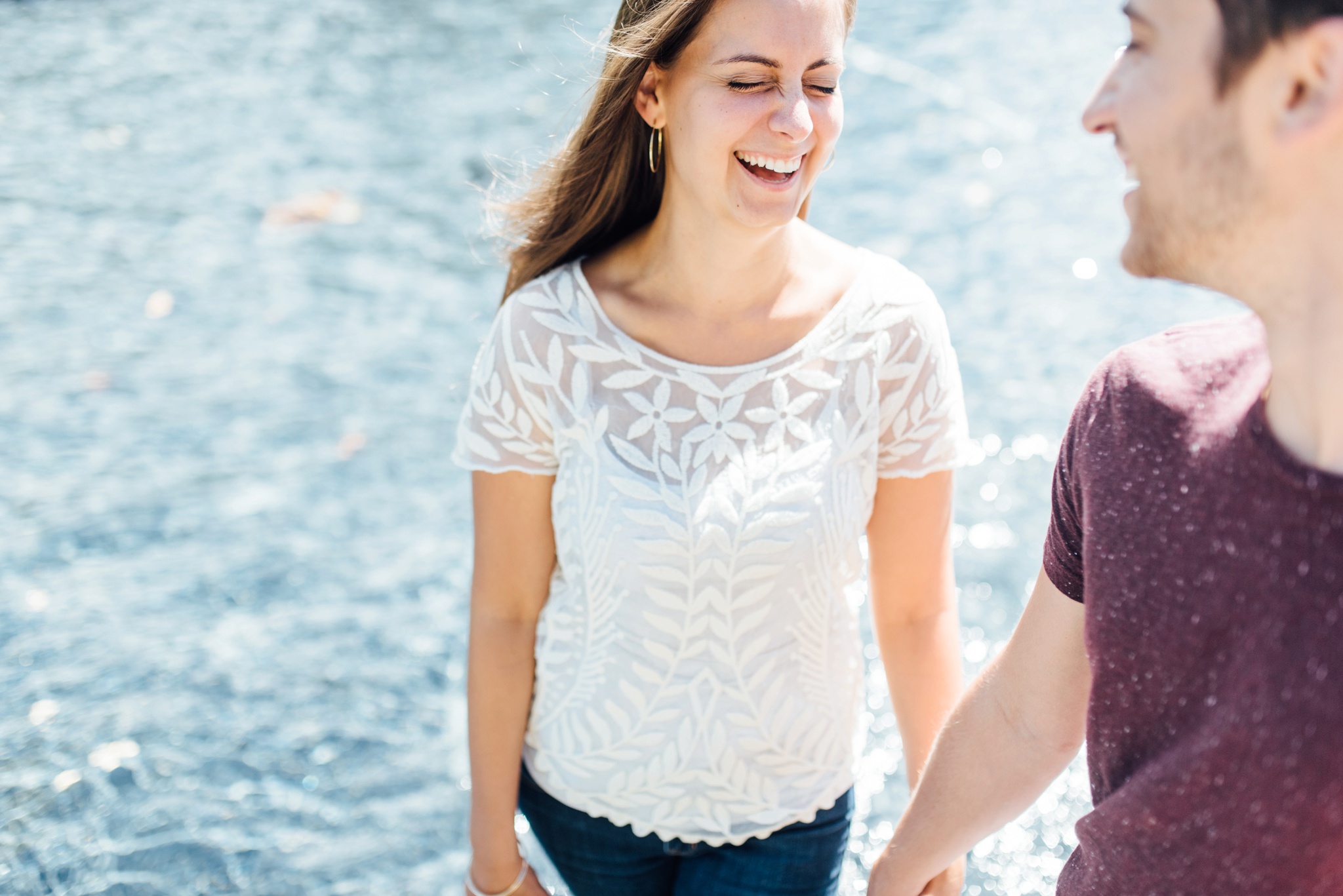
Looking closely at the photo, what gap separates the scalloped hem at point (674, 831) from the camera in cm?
206

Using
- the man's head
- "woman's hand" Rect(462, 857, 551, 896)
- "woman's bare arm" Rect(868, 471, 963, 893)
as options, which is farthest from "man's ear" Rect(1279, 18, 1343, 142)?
"woman's hand" Rect(462, 857, 551, 896)

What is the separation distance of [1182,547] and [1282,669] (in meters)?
0.16

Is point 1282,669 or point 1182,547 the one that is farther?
point 1182,547

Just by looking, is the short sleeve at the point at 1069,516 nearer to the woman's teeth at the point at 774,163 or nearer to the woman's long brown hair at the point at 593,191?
the woman's teeth at the point at 774,163

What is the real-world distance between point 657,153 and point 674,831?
3.81 ft

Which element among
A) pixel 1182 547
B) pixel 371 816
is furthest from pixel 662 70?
pixel 371 816

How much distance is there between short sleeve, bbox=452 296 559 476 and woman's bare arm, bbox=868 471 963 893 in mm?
570

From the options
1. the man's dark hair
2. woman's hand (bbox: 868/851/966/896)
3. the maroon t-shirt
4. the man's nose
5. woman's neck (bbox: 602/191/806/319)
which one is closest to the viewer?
the man's dark hair

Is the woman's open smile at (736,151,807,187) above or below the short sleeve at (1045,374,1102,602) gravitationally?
above

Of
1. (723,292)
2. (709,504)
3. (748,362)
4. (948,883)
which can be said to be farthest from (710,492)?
(948,883)

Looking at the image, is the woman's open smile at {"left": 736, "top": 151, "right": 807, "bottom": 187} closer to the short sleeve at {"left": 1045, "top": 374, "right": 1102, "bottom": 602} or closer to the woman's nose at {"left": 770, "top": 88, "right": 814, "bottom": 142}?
the woman's nose at {"left": 770, "top": 88, "right": 814, "bottom": 142}

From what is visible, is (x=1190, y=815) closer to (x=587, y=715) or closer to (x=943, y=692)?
(x=943, y=692)

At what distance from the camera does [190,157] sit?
6.11 meters

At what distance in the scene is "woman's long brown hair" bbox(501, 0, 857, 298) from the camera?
2.09 meters
